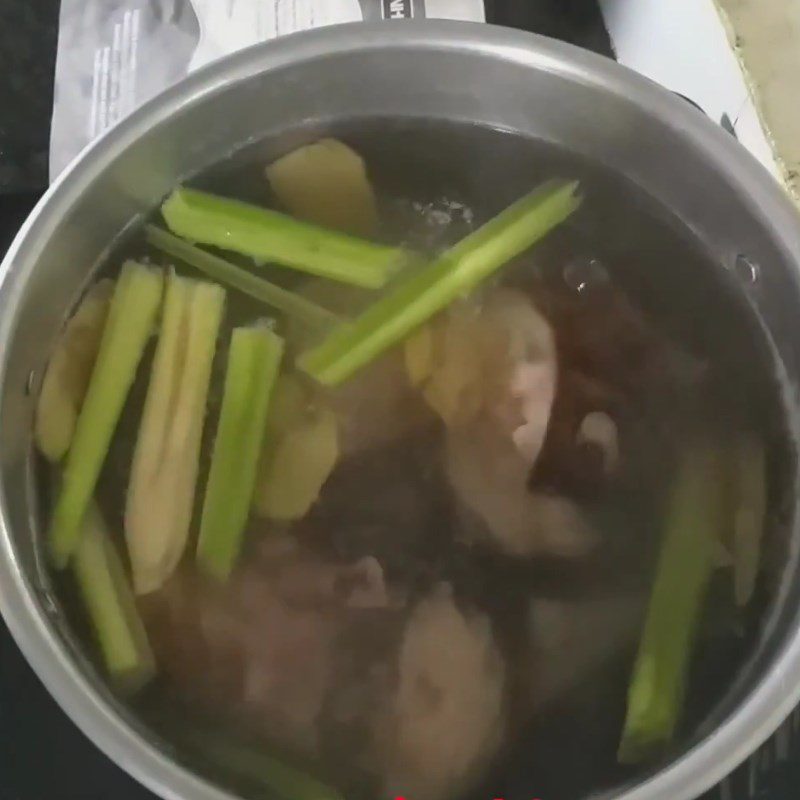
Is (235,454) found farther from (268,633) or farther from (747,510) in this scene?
(747,510)

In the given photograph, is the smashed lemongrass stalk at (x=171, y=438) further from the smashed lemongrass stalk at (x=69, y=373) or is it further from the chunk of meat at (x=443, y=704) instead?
the chunk of meat at (x=443, y=704)

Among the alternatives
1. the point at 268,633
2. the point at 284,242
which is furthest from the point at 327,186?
the point at 268,633

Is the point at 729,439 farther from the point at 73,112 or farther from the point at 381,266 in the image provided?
the point at 73,112

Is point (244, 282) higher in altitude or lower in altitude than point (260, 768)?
higher

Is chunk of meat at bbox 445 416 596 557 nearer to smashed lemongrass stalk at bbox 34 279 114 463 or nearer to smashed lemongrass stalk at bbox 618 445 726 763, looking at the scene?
smashed lemongrass stalk at bbox 618 445 726 763

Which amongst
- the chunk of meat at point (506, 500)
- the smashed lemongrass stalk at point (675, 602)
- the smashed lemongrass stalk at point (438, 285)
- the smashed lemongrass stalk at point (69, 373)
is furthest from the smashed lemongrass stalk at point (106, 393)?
the smashed lemongrass stalk at point (675, 602)

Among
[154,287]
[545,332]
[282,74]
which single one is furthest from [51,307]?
[545,332]
